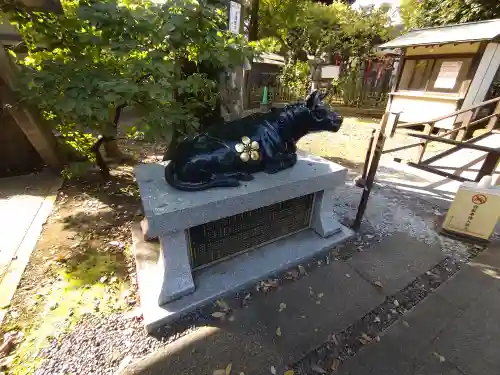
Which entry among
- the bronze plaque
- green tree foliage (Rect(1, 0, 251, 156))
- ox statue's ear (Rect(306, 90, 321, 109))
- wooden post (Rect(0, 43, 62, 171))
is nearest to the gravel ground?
the bronze plaque

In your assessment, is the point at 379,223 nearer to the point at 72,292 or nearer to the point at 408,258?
the point at 408,258

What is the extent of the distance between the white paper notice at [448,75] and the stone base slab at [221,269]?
9.25m

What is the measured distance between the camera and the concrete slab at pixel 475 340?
80.7 inches

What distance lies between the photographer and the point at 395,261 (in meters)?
3.15

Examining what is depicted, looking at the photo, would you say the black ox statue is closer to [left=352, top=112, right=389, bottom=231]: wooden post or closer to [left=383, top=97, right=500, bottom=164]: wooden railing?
[left=352, top=112, right=389, bottom=231]: wooden post

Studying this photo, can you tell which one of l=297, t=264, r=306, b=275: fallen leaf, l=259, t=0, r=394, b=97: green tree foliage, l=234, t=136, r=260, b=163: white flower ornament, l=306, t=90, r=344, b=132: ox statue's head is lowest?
l=297, t=264, r=306, b=275: fallen leaf

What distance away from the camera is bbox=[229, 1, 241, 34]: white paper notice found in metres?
3.41

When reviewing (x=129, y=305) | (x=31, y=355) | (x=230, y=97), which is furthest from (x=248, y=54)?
(x=31, y=355)

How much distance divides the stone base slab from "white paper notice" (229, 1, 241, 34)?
3039mm

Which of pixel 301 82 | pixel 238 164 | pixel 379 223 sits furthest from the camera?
pixel 301 82

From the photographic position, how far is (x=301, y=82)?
14766mm

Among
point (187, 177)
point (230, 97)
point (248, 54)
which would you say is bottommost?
point (187, 177)

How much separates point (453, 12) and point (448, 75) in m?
4.36

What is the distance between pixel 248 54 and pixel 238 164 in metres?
1.63
